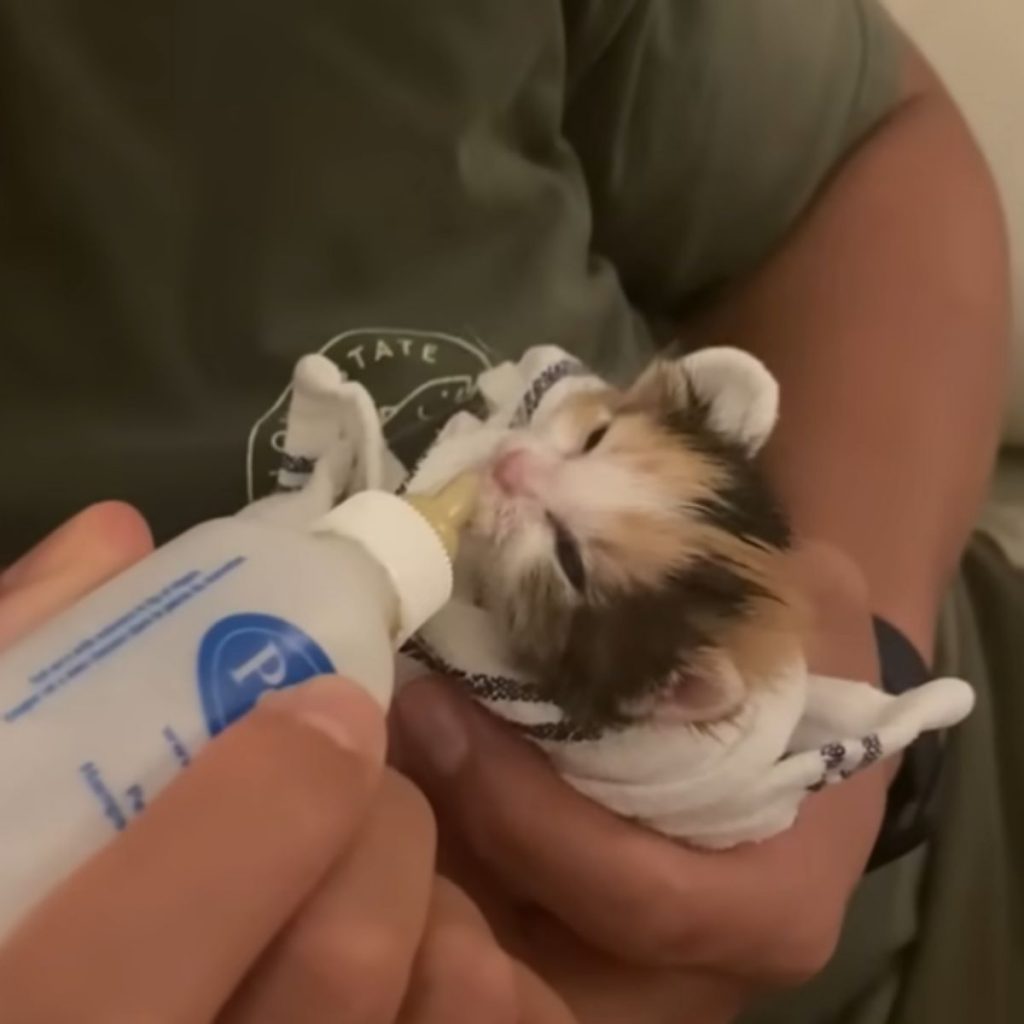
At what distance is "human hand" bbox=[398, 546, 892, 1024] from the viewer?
56cm

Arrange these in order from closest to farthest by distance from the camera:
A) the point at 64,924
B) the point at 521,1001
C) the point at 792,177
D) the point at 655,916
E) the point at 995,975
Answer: the point at 64,924 → the point at 521,1001 → the point at 655,916 → the point at 995,975 → the point at 792,177

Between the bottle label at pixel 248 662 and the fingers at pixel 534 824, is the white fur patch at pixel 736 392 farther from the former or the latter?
the bottle label at pixel 248 662

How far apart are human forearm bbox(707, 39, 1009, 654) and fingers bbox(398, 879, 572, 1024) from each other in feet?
1.36

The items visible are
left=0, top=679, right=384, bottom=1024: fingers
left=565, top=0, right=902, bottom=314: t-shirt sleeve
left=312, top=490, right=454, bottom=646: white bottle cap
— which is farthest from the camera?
left=565, top=0, right=902, bottom=314: t-shirt sleeve

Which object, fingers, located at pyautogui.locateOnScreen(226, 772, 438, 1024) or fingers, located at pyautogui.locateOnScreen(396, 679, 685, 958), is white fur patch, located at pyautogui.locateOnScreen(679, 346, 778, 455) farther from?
fingers, located at pyautogui.locateOnScreen(226, 772, 438, 1024)

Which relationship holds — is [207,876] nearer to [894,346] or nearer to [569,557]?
[569,557]

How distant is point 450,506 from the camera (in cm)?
51

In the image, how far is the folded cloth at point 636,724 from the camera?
554mm

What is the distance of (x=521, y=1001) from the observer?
47 cm

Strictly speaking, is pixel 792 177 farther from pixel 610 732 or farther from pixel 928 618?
pixel 610 732

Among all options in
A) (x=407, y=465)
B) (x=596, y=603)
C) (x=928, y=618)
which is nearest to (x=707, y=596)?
(x=596, y=603)

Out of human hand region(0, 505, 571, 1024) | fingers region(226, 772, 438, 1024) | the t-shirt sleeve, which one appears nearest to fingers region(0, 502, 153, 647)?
human hand region(0, 505, 571, 1024)

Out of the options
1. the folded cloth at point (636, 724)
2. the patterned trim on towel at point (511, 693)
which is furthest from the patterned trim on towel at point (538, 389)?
the patterned trim on towel at point (511, 693)

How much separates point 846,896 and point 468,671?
21 cm
